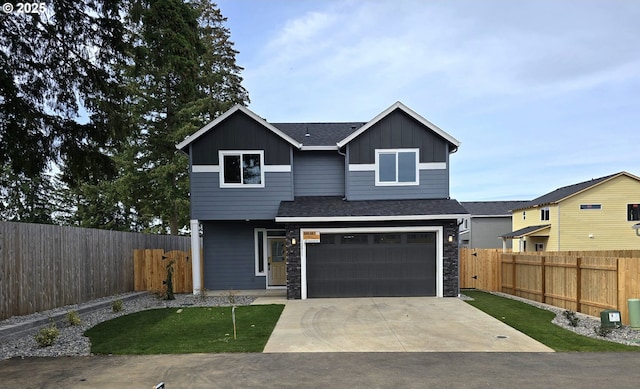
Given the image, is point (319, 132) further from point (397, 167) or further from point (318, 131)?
point (397, 167)

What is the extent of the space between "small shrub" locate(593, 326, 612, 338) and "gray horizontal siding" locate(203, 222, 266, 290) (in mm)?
10903

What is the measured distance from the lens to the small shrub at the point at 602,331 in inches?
311

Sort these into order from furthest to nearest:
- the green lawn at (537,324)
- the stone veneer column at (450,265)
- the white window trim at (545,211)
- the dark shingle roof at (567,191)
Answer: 1. the white window trim at (545,211)
2. the dark shingle roof at (567,191)
3. the stone veneer column at (450,265)
4. the green lawn at (537,324)

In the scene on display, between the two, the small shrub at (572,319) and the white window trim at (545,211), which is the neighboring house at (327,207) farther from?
the white window trim at (545,211)

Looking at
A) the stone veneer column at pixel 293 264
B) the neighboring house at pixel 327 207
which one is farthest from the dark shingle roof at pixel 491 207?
the stone veneer column at pixel 293 264

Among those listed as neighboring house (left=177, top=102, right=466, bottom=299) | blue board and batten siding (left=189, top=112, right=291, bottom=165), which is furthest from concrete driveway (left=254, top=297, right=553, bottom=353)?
blue board and batten siding (left=189, top=112, right=291, bottom=165)

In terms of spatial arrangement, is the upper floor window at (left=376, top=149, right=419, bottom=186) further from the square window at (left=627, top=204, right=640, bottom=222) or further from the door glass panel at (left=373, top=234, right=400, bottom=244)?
the square window at (left=627, top=204, right=640, bottom=222)

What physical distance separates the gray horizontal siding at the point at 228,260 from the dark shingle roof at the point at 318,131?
4.59 metres

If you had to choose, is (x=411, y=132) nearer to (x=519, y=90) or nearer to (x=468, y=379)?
(x=519, y=90)

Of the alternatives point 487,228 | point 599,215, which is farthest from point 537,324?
point 487,228

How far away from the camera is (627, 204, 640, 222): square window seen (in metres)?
25.8

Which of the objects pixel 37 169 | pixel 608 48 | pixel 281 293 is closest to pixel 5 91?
pixel 37 169

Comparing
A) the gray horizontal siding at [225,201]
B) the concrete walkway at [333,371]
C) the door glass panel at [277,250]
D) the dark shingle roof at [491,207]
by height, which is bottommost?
the concrete walkway at [333,371]

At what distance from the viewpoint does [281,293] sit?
A: 14195 mm
